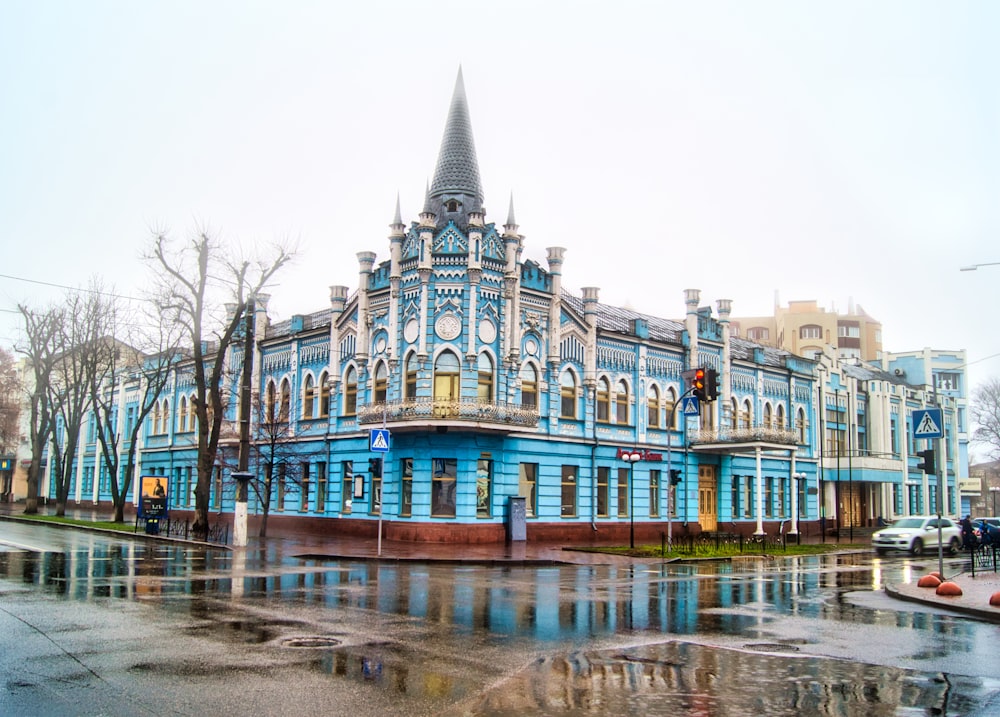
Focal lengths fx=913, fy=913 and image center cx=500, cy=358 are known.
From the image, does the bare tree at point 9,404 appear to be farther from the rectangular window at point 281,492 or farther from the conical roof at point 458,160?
the conical roof at point 458,160

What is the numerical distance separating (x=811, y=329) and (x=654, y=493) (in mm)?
70291

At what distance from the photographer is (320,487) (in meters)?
41.2

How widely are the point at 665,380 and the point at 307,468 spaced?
17.4 metres

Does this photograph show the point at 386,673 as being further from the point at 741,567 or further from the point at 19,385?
the point at 19,385

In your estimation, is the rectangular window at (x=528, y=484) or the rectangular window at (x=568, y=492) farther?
the rectangular window at (x=568, y=492)

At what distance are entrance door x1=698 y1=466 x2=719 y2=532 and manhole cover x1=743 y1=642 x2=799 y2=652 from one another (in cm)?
3279

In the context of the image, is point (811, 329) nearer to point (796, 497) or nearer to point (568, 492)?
point (796, 497)

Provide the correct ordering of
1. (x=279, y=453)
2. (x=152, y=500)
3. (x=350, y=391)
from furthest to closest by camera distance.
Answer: (x=279, y=453) < (x=350, y=391) < (x=152, y=500)

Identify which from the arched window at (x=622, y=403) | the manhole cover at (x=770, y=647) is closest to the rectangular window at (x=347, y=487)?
the arched window at (x=622, y=403)

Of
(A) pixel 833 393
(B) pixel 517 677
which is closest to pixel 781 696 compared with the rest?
(B) pixel 517 677

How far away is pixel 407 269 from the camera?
36.3 m

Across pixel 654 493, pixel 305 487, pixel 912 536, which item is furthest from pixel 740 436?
pixel 305 487

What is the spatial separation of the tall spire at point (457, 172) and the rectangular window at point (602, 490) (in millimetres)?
12587

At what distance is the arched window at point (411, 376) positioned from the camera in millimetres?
35594
